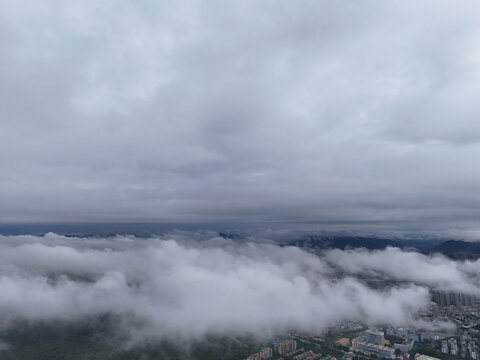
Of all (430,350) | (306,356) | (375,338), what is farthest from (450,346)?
(306,356)

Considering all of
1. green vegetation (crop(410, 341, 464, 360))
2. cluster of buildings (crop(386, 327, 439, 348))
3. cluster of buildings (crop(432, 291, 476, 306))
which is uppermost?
green vegetation (crop(410, 341, 464, 360))

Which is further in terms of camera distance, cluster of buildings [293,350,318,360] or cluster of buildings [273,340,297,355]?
cluster of buildings [273,340,297,355]

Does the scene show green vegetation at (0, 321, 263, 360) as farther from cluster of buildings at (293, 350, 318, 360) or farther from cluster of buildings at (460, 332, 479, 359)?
cluster of buildings at (460, 332, 479, 359)

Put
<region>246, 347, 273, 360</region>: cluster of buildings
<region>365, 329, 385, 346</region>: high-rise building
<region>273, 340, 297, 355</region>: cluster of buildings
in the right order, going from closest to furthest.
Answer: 1. <region>246, 347, 273, 360</region>: cluster of buildings
2. <region>273, 340, 297, 355</region>: cluster of buildings
3. <region>365, 329, 385, 346</region>: high-rise building

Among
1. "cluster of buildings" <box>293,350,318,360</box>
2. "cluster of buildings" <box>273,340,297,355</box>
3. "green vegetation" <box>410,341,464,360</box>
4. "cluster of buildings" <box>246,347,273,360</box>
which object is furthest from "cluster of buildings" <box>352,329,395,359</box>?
"cluster of buildings" <box>246,347,273,360</box>

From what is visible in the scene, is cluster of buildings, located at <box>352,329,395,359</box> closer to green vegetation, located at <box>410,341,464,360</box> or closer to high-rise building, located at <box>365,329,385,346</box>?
high-rise building, located at <box>365,329,385,346</box>

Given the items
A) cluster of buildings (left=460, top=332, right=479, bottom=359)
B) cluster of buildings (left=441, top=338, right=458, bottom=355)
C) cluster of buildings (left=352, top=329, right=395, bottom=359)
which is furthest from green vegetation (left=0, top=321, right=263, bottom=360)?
cluster of buildings (left=460, top=332, right=479, bottom=359)

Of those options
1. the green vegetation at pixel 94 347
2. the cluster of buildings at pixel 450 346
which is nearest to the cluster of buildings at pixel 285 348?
the green vegetation at pixel 94 347

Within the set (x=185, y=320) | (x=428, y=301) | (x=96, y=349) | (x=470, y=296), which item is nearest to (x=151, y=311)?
(x=185, y=320)

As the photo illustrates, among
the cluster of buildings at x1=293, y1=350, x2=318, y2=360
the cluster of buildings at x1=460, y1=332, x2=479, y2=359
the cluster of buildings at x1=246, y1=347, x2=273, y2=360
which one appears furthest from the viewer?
the cluster of buildings at x1=246, y1=347, x2=273, y2=360

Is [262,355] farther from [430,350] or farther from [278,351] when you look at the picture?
[430,350]

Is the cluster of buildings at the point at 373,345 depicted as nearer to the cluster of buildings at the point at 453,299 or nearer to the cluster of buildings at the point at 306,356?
the cluster of buildings at the point at 306,356

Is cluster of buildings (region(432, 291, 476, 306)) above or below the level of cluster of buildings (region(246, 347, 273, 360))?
below
